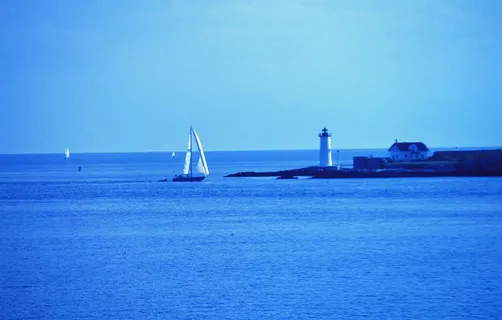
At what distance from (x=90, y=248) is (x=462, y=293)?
54.3 ft

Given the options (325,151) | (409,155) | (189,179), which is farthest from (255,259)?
(409,155)

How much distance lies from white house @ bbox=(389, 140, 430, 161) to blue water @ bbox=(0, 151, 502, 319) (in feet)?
95.0

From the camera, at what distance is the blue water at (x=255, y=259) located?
79.2 feet

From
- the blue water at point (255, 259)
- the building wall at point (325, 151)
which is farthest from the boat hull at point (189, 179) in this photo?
the blue water at point (255, 259)

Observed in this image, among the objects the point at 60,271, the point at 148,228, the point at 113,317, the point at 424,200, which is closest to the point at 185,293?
the point at 113,317

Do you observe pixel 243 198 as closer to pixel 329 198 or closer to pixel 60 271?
pixel 329 198

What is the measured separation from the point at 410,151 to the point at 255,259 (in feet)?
205

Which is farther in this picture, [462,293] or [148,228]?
[148,228]

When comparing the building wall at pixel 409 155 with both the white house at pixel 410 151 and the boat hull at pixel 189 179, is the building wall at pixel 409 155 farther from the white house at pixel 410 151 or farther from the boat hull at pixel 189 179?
the boat hull at pixel 189 179

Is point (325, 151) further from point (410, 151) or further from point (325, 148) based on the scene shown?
point (410, 151)

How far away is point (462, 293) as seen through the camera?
25.4 meters

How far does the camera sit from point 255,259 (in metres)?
32.3

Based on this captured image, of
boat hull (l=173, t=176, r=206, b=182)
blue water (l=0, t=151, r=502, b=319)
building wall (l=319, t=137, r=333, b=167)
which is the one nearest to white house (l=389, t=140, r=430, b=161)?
building wall (l=319, t=137, r=333, b=167)

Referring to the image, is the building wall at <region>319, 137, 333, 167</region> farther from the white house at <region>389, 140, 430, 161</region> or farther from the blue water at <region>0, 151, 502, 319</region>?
the blue water at <region>0, 151, 502, 319</region>
